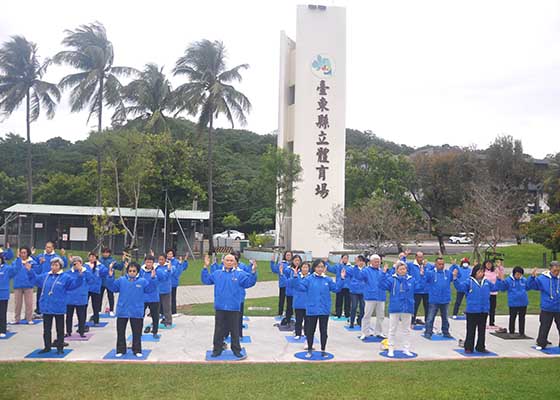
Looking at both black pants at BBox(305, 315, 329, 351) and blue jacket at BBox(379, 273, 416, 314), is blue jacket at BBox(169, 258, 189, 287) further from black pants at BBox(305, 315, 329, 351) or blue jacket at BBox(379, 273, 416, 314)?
blue jacket at BBox(379, 273, 416, 314)

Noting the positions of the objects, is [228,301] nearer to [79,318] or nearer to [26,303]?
[79,318]

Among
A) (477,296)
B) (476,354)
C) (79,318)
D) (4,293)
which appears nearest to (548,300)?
(477,296)

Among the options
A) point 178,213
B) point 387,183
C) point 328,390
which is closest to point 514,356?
point 328,390

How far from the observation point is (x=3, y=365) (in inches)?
282

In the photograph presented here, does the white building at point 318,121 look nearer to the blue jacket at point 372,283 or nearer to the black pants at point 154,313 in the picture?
the blue jacket at point 372,283

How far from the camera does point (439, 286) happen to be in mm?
9797

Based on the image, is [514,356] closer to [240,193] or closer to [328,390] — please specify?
[328,390]

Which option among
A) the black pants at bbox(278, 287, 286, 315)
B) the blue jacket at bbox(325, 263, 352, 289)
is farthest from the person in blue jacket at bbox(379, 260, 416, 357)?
the black pants at bbox(278, 287, 286, 315)

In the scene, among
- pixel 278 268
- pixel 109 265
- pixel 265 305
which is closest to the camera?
pixel 278 268

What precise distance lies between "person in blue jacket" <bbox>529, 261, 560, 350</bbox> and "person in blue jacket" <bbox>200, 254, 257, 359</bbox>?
542 cm

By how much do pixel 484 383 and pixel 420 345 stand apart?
2476 mm

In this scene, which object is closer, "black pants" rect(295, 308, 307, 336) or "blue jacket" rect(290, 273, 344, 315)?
"blue jacket" rect(290, 273, 344, 315)

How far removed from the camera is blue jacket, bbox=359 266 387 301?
9.61 meters

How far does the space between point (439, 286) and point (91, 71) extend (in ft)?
81.2
